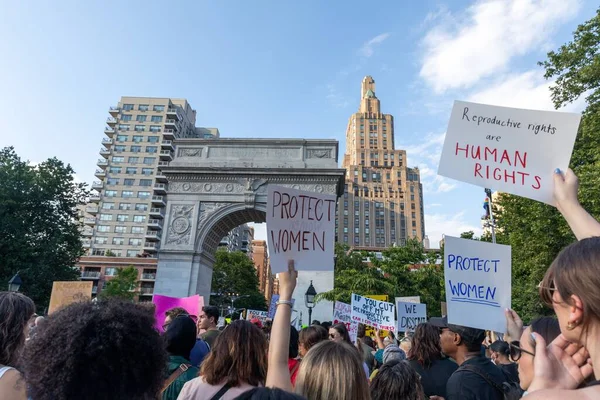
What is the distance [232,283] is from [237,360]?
60.0m

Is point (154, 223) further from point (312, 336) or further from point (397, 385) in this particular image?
point (397, 385)

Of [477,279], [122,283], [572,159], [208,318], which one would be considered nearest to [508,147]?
[477,279]

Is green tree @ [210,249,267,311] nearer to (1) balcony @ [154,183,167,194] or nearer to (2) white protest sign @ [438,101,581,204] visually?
(1) balcony @ [154,183,167,194]

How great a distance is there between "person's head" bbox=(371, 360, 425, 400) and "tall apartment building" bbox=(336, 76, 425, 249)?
93438 millimetres

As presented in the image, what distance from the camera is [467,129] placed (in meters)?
3.45

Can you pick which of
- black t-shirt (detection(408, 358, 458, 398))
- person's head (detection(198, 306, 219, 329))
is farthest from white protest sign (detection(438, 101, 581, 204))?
person's head (detection(198, 306, 219, 329))

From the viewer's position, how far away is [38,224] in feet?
94.8

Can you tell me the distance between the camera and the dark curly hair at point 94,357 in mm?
1400

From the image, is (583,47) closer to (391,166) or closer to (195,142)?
(195,142)

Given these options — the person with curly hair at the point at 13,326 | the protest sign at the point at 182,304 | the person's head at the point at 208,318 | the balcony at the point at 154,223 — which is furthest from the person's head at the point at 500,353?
the balcony at the point at 154,223

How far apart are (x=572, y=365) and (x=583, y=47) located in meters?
20.1

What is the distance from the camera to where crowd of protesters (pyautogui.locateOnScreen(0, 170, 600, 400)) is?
4.70ft

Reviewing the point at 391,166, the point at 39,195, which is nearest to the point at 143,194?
the point at 39,195

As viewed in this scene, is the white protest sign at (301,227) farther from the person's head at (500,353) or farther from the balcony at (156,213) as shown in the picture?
the balcony at (156,213)
